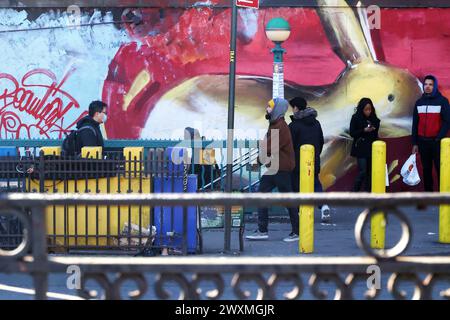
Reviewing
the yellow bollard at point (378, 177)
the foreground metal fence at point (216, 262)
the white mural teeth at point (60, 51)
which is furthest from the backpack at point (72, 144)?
the foreground metal fence at point (216, 262)

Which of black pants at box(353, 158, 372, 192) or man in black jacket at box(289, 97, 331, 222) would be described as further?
black pants at box(353, 158, 372, 192)

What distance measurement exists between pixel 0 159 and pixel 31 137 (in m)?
4.63

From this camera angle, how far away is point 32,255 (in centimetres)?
472

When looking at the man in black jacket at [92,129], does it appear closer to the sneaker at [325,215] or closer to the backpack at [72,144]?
the backpack at [72,144]

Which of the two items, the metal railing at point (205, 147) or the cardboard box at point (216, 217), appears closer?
the cardboard box at point (216, 217)

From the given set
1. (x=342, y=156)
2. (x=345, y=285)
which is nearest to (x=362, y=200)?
(x=345, y=285)

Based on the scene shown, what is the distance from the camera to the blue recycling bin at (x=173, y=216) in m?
11.3

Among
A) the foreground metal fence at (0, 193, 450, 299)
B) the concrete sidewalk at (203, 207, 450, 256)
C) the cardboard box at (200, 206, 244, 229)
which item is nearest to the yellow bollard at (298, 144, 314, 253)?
the concrete sidewalk at (203, 207, 450, 256)

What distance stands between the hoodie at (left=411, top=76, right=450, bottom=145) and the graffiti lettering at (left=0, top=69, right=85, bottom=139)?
4998mm

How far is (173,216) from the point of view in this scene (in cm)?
1136

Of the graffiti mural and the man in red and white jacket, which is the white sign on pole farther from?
the man in red and white jacket

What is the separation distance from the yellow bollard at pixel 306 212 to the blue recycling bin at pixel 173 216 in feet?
3.86

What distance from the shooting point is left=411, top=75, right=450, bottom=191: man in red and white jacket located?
48.6 feet

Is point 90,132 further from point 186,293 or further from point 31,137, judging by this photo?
point 186,293
